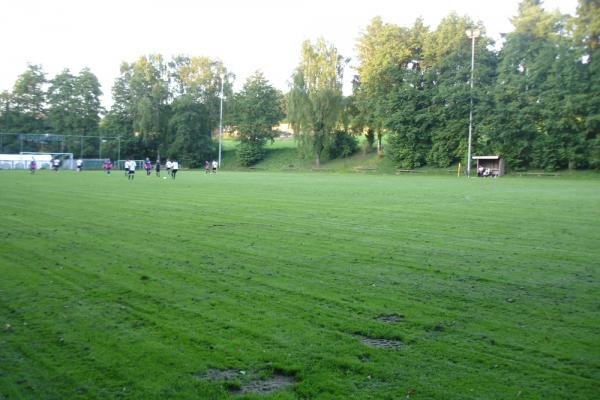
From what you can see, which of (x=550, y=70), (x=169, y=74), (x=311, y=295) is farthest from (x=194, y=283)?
(x=169, y=74)

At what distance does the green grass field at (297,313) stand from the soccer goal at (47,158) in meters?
56.9

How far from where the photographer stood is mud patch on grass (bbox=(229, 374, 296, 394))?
374cm

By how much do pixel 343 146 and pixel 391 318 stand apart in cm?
6502

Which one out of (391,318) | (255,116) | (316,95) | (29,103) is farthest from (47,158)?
(391,318)

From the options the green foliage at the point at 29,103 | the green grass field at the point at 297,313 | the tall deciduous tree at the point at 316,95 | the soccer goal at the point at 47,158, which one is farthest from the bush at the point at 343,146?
the green grass field at the point at 297,313

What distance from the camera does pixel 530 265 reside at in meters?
7.95

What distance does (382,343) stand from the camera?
15.2ft

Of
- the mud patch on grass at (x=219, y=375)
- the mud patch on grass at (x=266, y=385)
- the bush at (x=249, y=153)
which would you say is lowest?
the mud patch on grass at (x=266, y=385)

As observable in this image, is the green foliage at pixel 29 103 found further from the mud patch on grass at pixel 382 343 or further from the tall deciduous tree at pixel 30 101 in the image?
the mud patch on grass at pixel 382 343

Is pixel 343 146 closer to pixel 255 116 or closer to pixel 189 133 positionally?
pixel 255 116

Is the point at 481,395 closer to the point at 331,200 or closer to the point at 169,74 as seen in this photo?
the point at 331,200

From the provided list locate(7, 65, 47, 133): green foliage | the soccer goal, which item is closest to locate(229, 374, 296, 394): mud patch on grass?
the soccer goal

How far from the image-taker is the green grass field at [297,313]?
385 centimetres

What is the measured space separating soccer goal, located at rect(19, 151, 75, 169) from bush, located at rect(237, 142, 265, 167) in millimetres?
22903
